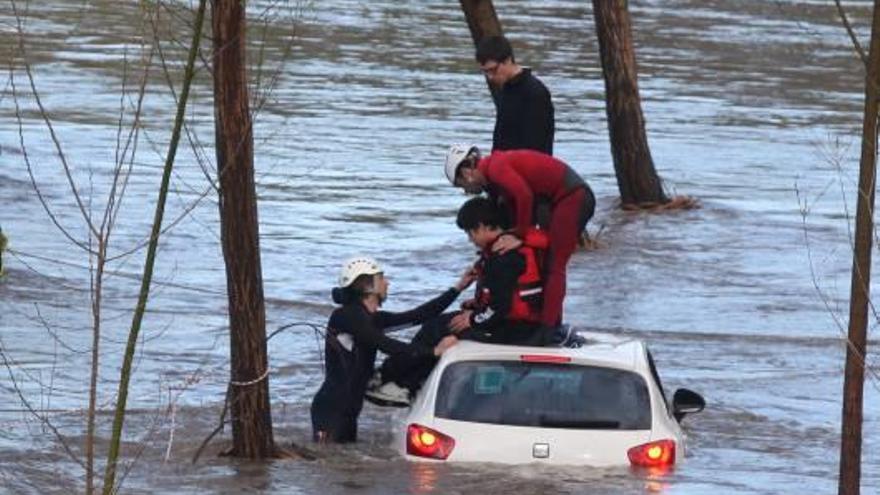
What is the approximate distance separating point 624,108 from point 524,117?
30.1 feet

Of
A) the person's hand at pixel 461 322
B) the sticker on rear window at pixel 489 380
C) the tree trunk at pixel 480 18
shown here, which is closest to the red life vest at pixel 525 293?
the person's hand at pixel 461 322

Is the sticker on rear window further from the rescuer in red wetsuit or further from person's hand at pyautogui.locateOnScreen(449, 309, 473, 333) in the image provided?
the rescuer in red wetsuit

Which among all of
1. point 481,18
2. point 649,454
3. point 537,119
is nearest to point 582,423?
point 649,454

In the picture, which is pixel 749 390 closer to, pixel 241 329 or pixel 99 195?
pixel 241 329

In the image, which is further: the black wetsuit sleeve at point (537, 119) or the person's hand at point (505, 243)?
the black wetsuit sleeve at point (537, 119)

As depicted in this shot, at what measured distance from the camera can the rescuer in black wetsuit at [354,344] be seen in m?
11.6

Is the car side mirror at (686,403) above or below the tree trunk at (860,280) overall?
below

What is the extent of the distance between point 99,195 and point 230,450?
39.5 ft

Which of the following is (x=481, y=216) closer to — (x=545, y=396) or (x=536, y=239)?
(x=536, y=239)

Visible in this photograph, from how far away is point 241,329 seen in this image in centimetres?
1109

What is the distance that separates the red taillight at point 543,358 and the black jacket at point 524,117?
349 centimetres

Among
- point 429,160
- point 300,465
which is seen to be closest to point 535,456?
point 300,465

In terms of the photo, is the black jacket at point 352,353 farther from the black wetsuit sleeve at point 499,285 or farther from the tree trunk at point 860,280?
the tree trunk at point 860,280

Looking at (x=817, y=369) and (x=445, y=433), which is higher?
(x=445, y=433)
